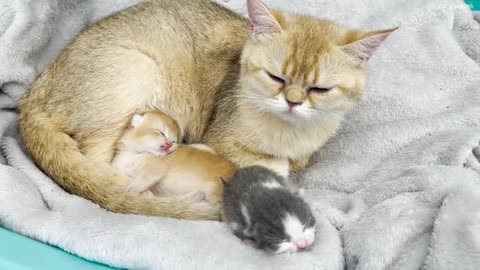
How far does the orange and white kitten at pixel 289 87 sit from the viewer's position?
161 cm

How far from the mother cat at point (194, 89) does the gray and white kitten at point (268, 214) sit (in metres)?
0.12

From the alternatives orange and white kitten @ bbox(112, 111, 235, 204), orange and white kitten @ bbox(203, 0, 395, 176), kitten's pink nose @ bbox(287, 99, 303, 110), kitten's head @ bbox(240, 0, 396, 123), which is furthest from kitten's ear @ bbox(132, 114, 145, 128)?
kitten's pink nose @ bbox(287, 99, 303, 110)

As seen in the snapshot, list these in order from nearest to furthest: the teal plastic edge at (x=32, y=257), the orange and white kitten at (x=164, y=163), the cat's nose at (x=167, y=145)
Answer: the teal plastic edge at (x=32, y=257), the orange and white kitten at (x=164, y=163), the cat's nose at (x=167, y=145)

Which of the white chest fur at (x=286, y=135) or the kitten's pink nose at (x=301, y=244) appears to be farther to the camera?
the white chest fur at (x=286, y=135)

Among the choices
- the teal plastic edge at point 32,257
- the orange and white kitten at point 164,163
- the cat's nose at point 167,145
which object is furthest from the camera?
the cat's nose at point 167,145

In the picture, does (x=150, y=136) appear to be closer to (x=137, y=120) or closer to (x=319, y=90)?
(x=137, y=120)

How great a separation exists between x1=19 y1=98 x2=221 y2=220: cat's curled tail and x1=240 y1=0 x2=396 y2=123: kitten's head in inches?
15.0

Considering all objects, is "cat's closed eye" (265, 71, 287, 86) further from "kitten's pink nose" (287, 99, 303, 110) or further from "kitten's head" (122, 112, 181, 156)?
"kitten's head" (122, 112, 181, 156)

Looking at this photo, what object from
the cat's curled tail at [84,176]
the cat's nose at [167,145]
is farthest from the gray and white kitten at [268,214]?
the cat's nose at [167,145]

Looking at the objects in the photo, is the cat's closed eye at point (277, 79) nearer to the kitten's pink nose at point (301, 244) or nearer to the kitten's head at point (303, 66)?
the kitten's head at point (303, 66)

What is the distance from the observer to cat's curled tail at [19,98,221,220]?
5.20 feet

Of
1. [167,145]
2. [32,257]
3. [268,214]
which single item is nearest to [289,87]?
[268,214]

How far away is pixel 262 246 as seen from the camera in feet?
4.71

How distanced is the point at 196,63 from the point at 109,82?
1.16 ft
